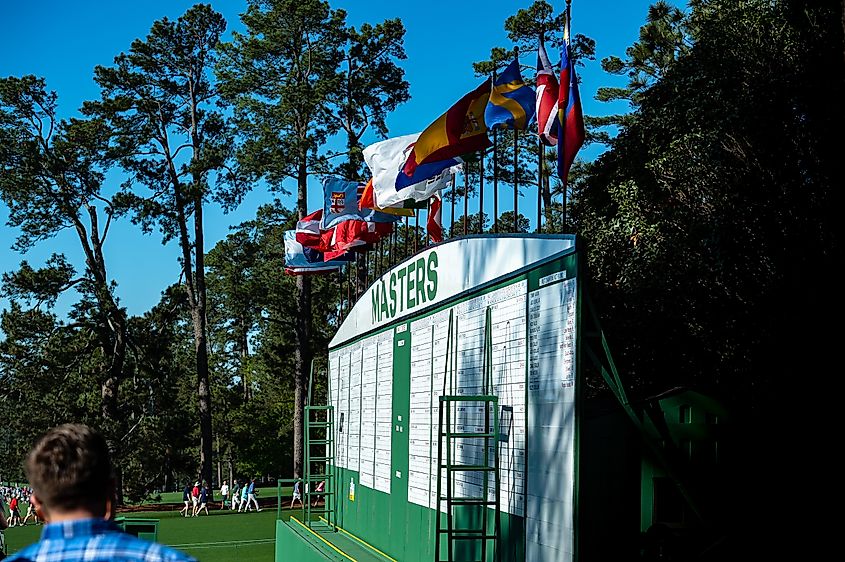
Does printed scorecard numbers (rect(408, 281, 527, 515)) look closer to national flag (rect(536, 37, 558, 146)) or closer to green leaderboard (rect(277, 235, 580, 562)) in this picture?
green leaderboard (rect(277, 235, 580, 562))

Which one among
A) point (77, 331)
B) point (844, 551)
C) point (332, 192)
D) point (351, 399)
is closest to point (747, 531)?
point (844, 551)

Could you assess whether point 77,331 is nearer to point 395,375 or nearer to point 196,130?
point 196,130

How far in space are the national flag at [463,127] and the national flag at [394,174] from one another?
1.78 metres

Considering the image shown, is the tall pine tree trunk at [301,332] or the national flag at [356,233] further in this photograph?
the tall pine tree trunk at [301,332]

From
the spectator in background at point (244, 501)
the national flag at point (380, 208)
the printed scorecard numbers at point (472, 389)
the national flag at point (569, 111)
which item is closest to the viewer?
the printed scorecard numbers at point (472, 389)

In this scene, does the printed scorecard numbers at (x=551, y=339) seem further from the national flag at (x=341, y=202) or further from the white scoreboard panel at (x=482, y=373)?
the national flag at (x=341, y=202)

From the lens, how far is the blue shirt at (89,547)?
2.54 meters

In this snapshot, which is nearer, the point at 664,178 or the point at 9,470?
the point at 664,178

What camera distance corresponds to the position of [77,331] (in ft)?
127

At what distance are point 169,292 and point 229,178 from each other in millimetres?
5596

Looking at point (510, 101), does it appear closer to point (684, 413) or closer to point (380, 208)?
point (380, 208)

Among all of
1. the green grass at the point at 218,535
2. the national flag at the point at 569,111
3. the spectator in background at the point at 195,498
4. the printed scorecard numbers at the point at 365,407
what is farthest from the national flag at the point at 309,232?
the spectator in background at the point at 195,498

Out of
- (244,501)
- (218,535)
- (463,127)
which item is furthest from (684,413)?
(244,501)

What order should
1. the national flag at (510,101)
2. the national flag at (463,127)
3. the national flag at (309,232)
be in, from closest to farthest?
the national flag at (510,101) → the national flag at (463,127) → the national flag at (309,232)
